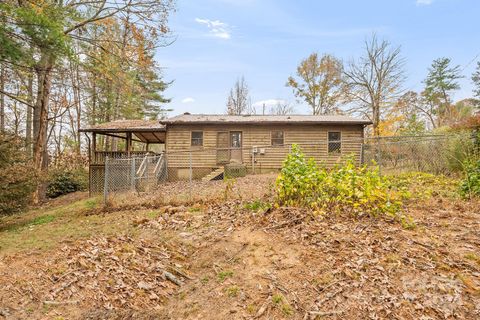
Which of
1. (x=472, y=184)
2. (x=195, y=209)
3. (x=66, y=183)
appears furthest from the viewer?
(x=66, y=183)

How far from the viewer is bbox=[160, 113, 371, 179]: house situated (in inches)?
577

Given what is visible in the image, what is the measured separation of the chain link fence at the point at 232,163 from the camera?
394 inches

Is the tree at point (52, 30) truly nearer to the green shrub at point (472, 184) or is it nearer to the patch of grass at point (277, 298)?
the patch of grass at point (277, 298)

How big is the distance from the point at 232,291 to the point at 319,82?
28.0 meters

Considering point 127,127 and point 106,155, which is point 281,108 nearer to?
point 127,127

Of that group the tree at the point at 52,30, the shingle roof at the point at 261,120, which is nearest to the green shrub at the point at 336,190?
the tree at the point at 52,30

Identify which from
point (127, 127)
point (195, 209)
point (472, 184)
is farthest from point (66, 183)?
point (472, 184)

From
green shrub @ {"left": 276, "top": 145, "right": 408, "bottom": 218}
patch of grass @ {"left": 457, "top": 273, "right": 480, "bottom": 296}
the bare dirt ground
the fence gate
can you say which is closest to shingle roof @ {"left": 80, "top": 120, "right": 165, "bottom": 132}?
the fence gate

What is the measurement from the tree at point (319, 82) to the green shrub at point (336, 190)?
78.1 ft

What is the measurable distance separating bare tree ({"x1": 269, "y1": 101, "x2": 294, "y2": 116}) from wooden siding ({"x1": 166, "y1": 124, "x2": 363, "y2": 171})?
734 inches

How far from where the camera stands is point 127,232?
519 cm

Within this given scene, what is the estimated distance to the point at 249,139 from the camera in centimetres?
1499

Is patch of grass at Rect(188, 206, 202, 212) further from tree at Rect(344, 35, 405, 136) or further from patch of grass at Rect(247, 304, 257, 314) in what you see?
tree at Rect(344, 35, 405, 136)

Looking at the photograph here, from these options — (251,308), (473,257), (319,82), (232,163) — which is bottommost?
(251,308)
